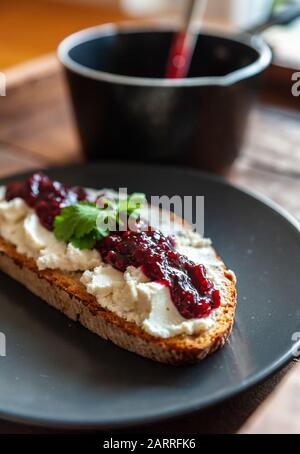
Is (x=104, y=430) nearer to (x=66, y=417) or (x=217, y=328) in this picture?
(x=66, y=417)

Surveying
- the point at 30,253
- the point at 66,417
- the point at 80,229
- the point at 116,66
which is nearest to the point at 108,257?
the point at 80,229

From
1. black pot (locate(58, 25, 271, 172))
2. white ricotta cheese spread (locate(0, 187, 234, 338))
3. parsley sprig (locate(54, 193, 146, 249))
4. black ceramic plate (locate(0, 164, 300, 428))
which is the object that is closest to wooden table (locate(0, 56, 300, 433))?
black pot (locate(58, 25, 271, 172))

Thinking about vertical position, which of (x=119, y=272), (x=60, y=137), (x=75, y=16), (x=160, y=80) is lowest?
(x=119, y=272)

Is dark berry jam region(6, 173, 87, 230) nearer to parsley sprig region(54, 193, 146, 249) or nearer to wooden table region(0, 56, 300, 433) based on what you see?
parsley sprig region(54, 193, 146, 249)

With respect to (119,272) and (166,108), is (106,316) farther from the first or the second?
(166,108)

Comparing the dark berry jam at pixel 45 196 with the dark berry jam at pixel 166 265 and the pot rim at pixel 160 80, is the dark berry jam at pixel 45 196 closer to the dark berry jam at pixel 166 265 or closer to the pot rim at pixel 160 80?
the dark berry jam at pixel 166 265

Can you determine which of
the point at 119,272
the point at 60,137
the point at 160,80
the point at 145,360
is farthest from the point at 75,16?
the point at 145,360

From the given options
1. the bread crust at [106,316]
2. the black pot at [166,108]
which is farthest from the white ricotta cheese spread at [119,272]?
the black pot at [166,108]
